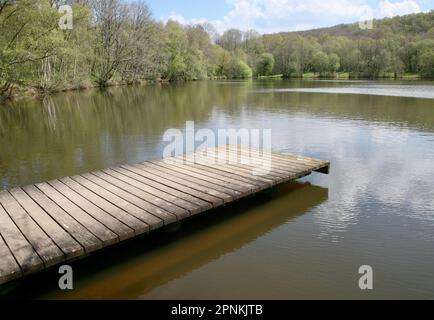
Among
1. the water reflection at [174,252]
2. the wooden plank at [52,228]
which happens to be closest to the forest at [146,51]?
the wooden plank at [52,228]

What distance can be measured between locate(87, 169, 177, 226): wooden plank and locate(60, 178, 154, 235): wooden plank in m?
0.19

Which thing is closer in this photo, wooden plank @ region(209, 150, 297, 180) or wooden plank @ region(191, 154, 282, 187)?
wooden plank @ region(191, 154, 282, 187)

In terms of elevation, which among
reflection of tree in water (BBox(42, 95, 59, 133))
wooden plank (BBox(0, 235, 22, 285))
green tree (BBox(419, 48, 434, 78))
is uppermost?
green tree (BBox(419, 48, 434, 78))

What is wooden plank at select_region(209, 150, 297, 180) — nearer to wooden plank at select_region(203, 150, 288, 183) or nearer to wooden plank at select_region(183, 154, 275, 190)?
wooden plank at select_region(203, 150, 288, 183)

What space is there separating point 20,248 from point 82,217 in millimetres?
1000

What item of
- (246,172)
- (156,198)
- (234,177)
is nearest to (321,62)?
(246,172)

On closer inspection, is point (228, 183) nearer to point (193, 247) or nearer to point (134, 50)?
point (193, 247)

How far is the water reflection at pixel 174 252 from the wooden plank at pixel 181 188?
477 mm

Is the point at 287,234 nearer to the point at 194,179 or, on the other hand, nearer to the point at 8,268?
the point at 194,179

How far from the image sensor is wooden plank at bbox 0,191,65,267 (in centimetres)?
404

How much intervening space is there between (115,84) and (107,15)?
955 cm

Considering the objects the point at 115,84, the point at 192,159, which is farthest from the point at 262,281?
the point at 115,84

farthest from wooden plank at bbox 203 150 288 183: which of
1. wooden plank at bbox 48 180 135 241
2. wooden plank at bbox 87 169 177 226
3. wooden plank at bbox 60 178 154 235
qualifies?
wooden plank at bbox 48 180 135 241

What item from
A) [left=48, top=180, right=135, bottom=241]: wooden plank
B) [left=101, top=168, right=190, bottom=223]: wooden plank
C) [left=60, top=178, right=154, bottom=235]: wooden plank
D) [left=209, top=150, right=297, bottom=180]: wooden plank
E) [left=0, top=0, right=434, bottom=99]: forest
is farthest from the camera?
[left=0, top=0, right=434, bottom=99]: forest
